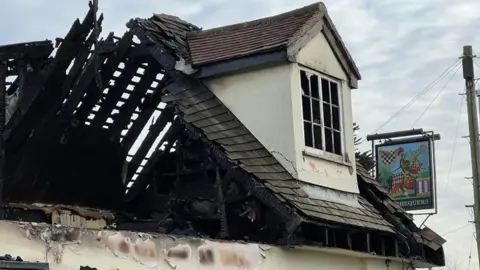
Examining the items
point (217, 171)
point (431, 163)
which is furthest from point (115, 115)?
point (431, 163)

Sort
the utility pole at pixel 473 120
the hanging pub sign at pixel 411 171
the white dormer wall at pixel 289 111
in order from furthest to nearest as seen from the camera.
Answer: the hanging pub sign at pixel 411 171, the utility pole at pixel 473 120, the white dormer wall at pixel 289 111

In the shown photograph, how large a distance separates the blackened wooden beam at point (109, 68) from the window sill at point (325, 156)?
10.3 feet

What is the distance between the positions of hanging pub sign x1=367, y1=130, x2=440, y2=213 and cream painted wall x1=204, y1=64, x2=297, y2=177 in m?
6.38

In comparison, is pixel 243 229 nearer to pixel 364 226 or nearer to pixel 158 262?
pixel 364 226

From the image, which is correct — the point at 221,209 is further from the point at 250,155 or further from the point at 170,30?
the point at 170,30

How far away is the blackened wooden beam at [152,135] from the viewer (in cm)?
1599

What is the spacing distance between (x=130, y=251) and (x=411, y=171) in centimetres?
1082

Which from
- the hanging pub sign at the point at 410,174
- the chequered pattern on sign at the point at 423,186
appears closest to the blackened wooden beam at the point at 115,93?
the hanging pub sign at the point at 410,174

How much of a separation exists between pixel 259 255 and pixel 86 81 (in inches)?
159

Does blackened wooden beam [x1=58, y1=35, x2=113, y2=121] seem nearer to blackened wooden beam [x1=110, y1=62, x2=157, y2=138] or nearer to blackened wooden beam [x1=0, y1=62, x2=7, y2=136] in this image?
blackened wooden beam [x1=110, y1=62, x2=157, y2=138]

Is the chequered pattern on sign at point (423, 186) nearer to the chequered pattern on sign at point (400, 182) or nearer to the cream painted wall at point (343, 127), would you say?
the chequered pattern on sign at point (400, 182)

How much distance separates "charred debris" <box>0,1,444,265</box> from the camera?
1453 centimetres

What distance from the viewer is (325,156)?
51.2 ft

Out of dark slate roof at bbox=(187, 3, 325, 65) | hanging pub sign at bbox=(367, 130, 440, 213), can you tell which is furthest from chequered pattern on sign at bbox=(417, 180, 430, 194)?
dark slate roof at bbox=(187, 3, 325, 65)
